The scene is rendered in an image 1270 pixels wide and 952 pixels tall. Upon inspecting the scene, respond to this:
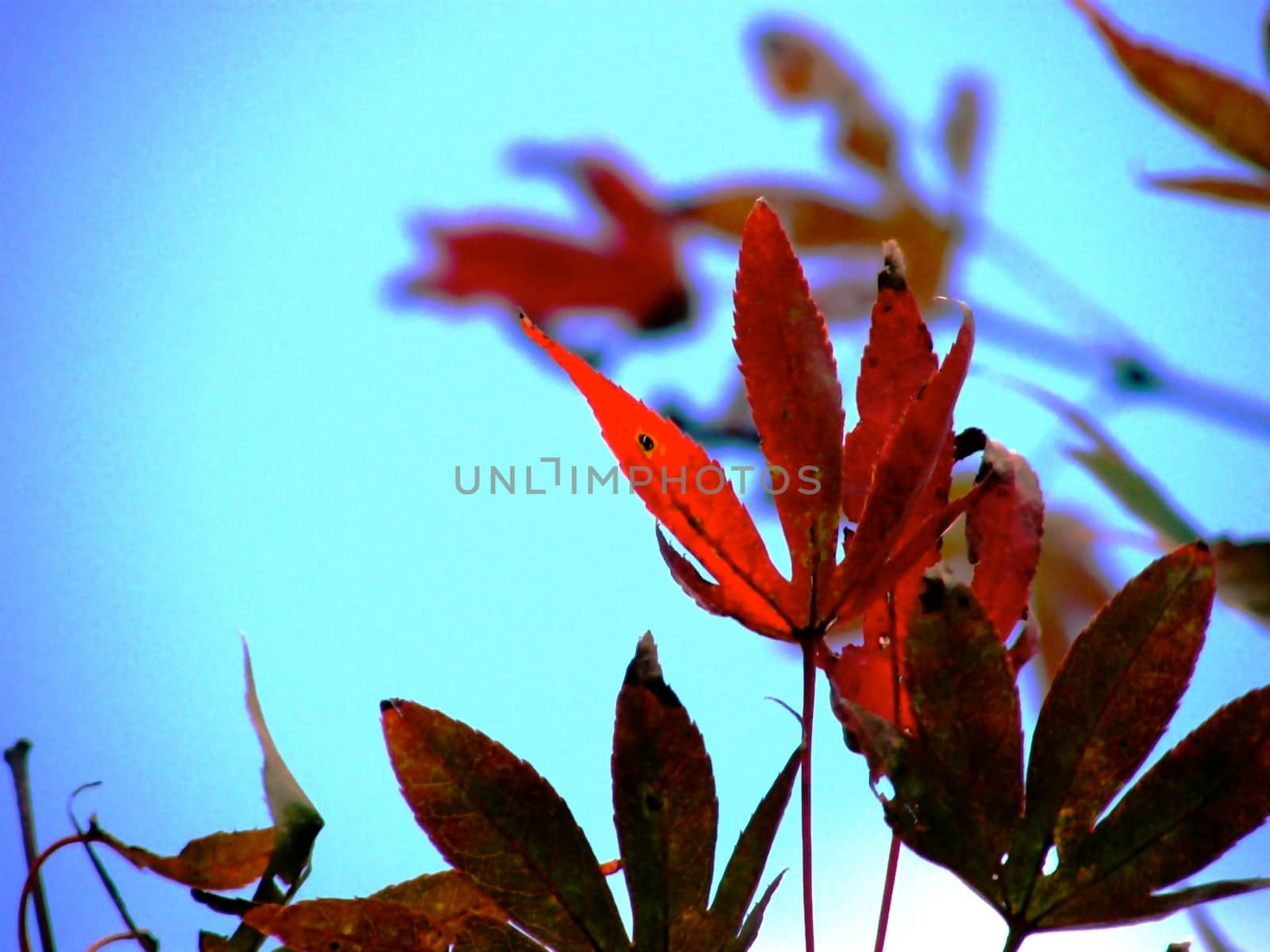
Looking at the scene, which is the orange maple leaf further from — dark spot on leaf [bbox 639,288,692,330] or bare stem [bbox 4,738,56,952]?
bare stem [bbox 4,738,56,952]

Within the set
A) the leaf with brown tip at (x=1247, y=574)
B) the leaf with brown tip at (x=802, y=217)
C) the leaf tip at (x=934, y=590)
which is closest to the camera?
the leaf tip at (x=934, y=590)

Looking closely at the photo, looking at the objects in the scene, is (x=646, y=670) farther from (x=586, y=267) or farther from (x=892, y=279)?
(x=586, y=267)

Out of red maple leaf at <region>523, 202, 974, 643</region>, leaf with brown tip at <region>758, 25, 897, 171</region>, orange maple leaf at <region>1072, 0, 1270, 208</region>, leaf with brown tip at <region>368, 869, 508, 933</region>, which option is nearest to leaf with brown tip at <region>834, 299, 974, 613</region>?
red maple leaf at <region>523, 202, 974, 643</region>

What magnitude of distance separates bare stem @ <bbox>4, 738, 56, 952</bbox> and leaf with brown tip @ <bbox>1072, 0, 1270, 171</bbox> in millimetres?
381

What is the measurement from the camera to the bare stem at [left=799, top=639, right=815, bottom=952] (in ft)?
0.64

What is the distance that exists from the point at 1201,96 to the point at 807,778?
280mm

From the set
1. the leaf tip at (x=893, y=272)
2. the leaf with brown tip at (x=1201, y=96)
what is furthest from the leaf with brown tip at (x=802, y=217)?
the leaf tip at (x=893, y=272)

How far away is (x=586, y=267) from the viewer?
50 cm

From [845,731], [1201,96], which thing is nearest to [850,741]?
[845,731]

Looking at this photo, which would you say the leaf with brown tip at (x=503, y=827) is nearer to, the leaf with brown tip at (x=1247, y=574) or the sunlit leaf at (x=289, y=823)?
the sunlit leaf at (x=289, y=823)

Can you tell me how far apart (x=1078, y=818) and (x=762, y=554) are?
7 cm

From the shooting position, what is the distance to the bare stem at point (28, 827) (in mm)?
227

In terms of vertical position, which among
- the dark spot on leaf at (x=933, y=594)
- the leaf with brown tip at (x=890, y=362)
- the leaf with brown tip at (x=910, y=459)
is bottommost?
the dark spot on leaf at (x=933, y=594)

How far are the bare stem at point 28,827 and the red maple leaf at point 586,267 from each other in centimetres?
29
